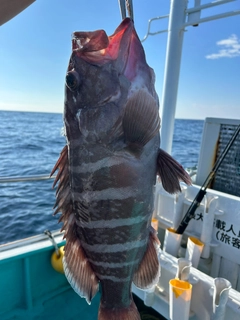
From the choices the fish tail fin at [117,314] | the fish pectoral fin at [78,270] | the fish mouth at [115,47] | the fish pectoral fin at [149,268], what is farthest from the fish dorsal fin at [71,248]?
the fish mouth at [115,47]

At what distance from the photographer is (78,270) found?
4.05 ft

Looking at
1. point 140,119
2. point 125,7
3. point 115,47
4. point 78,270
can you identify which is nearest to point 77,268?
point 78,270

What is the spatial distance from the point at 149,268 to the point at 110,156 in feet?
2.11

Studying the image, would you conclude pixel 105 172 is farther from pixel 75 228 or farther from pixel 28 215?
pixel 28 215

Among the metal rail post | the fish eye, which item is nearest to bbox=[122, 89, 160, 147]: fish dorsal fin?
the fish eye

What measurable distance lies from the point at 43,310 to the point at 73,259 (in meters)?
2.18

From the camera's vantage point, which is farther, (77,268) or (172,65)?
(172,65)

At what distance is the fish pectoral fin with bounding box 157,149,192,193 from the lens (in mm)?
1167

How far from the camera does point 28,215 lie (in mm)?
7043

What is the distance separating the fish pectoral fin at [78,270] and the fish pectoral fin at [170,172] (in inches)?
19.8

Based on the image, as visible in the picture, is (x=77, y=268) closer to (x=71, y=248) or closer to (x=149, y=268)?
(x=71, y=248)

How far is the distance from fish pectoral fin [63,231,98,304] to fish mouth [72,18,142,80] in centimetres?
81

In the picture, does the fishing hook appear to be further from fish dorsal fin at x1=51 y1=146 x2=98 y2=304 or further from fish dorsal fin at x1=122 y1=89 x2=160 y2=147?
fish dorsal fin at x1=51 y1=146 x2=98 y2=304

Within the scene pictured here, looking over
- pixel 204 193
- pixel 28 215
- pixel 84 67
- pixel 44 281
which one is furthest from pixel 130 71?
pixel 28 215
